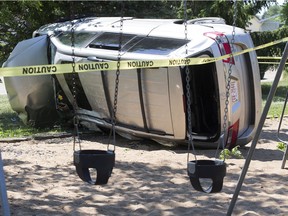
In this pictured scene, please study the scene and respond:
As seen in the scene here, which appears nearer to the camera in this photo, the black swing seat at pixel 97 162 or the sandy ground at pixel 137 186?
the black swing seat at pixel 97 162

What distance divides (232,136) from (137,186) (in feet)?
7.17

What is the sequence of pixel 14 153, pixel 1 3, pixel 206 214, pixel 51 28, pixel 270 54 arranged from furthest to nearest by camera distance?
1. pixel 270 54
2. pixel 1 3
3. pixel 51 28
4. pixel 14 153
5. pixel 206 214

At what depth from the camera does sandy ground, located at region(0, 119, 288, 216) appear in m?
4.90

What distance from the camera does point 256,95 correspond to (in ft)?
24.8

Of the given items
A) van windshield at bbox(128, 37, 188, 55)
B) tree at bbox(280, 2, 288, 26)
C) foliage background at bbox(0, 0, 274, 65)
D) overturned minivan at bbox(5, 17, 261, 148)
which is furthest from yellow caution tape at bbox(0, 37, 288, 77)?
tree at bbox(280, 2, 288, 26)

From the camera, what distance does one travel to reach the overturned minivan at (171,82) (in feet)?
23.9

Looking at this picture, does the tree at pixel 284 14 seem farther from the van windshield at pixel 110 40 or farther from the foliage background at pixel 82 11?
the van windshield at pixel 110 40

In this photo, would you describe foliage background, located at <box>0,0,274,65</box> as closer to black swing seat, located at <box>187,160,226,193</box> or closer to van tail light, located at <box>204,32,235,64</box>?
van tail light, located at <box>204,32,235,64</box>

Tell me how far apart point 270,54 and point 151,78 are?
42.0ft

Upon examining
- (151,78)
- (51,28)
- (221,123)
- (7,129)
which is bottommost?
(7,129)

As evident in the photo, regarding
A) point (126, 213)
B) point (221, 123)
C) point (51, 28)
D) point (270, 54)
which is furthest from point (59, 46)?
point (270, 54)

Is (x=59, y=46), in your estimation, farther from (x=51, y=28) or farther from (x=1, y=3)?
(x=1, y=3)

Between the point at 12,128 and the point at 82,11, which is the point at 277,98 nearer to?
the point at 82,11

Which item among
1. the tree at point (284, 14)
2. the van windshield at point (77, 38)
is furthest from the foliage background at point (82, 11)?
the tree at point (284, 14)
